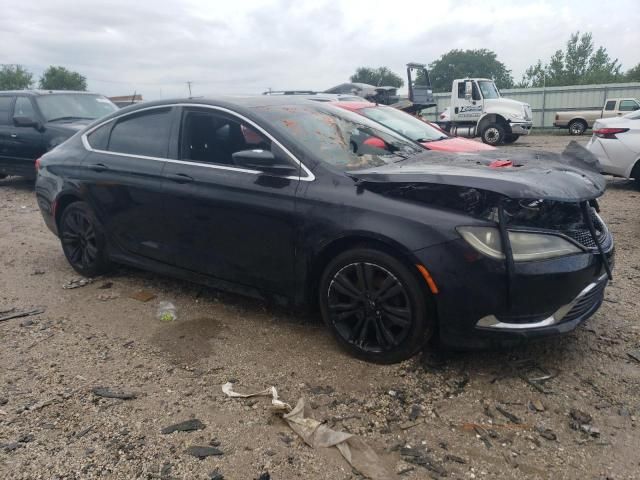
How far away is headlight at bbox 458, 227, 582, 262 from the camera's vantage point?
277 centimetres

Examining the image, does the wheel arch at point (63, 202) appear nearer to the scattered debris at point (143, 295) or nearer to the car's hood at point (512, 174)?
the scattered debris at point (143, 295)

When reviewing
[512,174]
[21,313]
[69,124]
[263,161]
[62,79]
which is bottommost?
[21,313]

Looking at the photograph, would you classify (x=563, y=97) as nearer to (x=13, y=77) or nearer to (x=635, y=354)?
(x=635, y=354)

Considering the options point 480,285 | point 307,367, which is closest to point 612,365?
point 480,285

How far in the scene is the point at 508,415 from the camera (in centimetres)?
271

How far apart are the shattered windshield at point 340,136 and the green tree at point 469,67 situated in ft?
262

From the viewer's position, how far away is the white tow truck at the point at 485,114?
18.6 metres

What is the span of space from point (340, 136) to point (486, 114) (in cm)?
1663

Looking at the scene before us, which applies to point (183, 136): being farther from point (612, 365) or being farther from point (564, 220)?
point (612, 365)

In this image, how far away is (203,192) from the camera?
3.76 meters

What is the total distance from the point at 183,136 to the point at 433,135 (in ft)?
13.9

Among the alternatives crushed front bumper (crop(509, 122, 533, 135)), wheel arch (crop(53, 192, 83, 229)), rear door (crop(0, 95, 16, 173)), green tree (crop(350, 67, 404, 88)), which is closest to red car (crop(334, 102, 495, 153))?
wheel arch (crop(53, 192, 83, 229))

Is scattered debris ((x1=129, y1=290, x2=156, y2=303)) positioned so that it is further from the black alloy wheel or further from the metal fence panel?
the metal fence panel

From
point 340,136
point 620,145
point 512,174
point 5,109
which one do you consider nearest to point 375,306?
point 512,174
